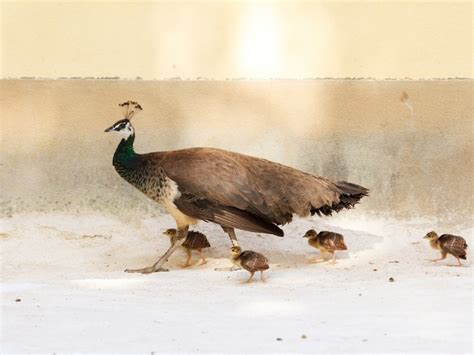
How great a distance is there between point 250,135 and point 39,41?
1.48 meters

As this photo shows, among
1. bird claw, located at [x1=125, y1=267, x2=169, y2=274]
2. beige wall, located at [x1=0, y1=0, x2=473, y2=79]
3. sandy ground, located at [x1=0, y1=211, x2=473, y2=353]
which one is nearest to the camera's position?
sandy ground, located at [x1=0, y1=211, x2=473, y2=353]

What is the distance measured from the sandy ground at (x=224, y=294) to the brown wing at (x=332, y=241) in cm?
12

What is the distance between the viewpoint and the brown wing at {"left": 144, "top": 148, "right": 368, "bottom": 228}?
19.9ft

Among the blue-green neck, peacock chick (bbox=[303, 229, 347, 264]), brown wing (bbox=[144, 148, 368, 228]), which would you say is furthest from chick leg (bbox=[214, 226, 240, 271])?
the blue-green neck

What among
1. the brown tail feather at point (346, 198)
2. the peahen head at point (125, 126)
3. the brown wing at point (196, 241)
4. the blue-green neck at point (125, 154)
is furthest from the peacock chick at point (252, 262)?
the peahen head at point (125, 126)

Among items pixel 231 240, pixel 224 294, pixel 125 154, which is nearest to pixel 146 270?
pixel 231 240

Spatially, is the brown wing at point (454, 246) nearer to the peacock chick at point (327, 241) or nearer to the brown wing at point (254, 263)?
the peacock chick at point (327, 241)

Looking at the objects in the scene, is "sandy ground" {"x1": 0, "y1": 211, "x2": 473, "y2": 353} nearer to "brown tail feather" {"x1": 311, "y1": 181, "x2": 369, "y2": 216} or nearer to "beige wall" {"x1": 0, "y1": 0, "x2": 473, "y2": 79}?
"brown tail feather" {"x1": 311, "y1": 181, "x2": 369, "y2": 216}

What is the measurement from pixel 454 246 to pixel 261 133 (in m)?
1.52

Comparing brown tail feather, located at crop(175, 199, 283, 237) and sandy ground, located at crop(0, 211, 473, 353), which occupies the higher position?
brown tail feather, located at crop(175, 199, 283, 237)

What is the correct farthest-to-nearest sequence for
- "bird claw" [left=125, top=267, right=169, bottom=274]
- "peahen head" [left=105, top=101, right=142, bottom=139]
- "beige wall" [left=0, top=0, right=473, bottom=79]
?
"beige wall" [left=0, top=0, right=473, bottom=79] < "peahen head" [left=105, top=101, right=142, bottom=139] < "bird claw" [left=125, top=267, right=169, bottom=274]

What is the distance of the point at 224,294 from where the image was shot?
539 cm

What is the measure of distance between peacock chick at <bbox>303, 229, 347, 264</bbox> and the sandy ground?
12cm

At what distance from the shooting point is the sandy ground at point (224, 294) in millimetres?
4398
